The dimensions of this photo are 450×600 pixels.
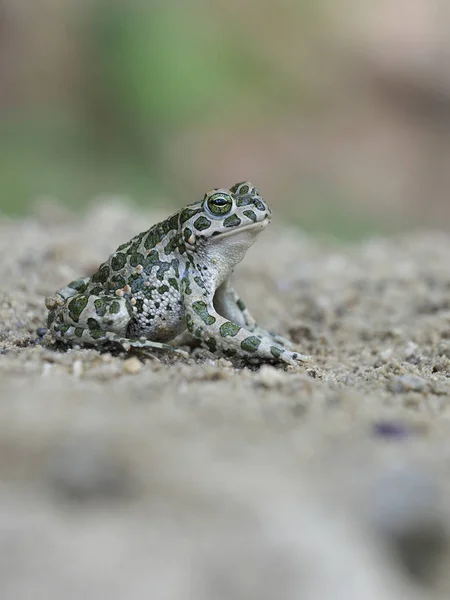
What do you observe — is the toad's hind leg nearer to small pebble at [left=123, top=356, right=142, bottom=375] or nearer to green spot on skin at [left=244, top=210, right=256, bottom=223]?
small pebble at [left=123, top=356, right=142, bottom=375]

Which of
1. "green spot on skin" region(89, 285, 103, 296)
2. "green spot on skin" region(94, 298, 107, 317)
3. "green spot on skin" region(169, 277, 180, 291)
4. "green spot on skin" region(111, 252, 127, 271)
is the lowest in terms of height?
"green spot on skin" region(94, 298, 107, 317)

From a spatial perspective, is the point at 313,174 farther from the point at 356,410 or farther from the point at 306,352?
the point at 356,410

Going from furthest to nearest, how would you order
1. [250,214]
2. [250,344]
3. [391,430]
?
[250,214], [250,344], [391,430]

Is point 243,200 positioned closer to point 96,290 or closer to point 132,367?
point 96,290

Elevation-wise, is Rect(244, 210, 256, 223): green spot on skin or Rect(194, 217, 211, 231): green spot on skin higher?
Rect(244, 210, 256, 223): green spot on skin

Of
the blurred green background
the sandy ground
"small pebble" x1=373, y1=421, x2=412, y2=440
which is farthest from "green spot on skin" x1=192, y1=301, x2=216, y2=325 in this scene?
the blurred green background

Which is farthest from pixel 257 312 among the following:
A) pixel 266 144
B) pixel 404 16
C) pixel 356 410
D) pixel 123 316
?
pixel 404 16

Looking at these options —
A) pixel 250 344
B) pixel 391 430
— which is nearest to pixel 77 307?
pixel 250 344
